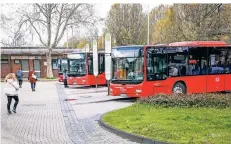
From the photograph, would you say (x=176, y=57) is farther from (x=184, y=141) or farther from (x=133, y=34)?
(x=133, y=34)

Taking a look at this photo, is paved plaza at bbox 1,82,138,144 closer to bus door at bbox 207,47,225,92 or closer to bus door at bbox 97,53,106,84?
bus door at bbox 207,47,225,92

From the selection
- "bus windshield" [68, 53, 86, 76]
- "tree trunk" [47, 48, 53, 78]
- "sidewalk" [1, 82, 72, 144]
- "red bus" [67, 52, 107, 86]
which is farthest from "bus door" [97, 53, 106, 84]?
"tree trunk" [47, 48, 53, 78]

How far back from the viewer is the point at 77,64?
2900 centimetres

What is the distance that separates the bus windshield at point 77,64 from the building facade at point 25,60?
19.8 meters

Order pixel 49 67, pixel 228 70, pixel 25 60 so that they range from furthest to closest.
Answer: pixel 25 60
pixel 49 67
pixel 228 70

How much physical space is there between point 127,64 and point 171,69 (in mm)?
2445

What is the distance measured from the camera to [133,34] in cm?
4747

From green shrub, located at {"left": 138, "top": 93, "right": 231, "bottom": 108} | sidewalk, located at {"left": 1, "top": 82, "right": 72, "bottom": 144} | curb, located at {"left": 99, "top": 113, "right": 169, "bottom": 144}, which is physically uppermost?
green shrub, located at {"left": 138, "top": 93, "right": 231, "bottom": 108}

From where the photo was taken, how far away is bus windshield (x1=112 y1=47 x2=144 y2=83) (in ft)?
57.5

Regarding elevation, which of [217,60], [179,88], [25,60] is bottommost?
[179,88]

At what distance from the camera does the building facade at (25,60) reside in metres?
49.3

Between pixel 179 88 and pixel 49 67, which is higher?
pixel 49 67

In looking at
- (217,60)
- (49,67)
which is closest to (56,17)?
(49,67)

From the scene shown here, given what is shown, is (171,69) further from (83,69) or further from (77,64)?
(77,64)
